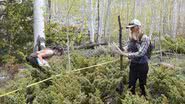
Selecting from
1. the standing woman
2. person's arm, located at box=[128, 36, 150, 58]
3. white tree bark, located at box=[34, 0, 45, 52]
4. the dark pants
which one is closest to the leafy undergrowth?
the dark pants

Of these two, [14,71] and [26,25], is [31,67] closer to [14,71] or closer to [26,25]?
[14,71]

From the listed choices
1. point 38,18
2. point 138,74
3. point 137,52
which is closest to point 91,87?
point 138,74

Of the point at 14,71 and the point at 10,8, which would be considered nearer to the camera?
the point at 14,71

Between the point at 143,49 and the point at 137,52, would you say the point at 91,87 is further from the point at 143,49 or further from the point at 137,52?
the point at 143,49

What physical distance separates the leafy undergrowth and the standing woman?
285 mm

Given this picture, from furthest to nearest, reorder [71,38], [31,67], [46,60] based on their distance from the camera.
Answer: [71,38] → [46,60] → [31,67]

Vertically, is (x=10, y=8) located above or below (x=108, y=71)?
above

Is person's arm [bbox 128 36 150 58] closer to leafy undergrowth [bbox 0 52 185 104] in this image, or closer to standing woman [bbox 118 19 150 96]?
standing woman [bbox 118 19 150 96]

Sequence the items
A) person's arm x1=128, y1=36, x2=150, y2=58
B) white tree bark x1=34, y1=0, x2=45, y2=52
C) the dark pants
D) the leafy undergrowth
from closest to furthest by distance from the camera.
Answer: the leafy undergrowth < person's arm x1=128, y1=36, x2=150, y2=58 < the dark pants < white tree bark x1=34, y1=0, x2=45, y2=52

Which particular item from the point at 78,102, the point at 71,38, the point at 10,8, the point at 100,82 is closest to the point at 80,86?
the point at 100,82

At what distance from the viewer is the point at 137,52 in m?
6.27

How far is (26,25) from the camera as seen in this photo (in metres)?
11.7

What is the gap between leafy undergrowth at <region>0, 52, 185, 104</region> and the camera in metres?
6.04

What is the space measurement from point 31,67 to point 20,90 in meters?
1.64
